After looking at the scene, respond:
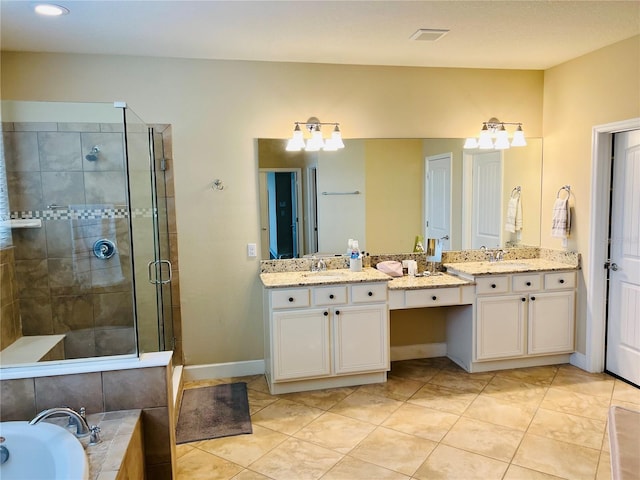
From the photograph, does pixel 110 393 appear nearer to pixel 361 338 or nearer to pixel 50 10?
pixel 361 338

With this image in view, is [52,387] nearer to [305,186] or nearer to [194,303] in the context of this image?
[194,303]

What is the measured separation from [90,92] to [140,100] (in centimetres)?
35

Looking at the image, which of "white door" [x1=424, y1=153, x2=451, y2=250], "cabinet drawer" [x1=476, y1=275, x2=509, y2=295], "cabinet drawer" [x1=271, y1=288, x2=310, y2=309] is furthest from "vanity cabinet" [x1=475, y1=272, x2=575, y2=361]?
"cabinet drawer" [x1=271, y1=288, x2=310, y2=309]

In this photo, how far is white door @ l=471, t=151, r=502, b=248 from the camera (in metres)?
4.08

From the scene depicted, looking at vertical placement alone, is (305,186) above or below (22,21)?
below

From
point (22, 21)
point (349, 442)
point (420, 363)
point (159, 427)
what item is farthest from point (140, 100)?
point (420, 363)

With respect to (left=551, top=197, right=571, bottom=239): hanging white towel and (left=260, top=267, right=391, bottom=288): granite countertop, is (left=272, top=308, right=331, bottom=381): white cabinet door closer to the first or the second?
(left=260, top=267, right=391, bottom=288): granite countertop

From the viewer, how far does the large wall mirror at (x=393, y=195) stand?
3.79 m

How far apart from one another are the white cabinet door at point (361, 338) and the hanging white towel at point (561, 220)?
5.46 feet

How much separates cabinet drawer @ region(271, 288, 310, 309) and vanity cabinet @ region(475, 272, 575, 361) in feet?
4.63

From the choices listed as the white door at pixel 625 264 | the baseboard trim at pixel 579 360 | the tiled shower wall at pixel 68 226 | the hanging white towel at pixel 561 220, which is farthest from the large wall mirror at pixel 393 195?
the tiled shower wall at pixel 68 226

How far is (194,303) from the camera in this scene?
373 cm

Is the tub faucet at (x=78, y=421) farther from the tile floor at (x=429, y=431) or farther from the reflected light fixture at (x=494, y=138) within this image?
the reflected light fixture at (x=494, y=138)

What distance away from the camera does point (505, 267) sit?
3881mm
